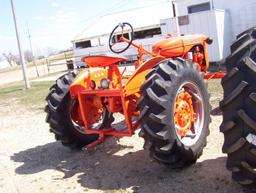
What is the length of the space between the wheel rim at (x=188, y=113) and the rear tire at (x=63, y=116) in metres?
1.67

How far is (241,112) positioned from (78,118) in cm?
353

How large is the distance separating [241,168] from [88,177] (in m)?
2.43

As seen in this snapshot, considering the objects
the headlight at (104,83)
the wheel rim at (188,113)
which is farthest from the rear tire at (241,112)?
the headlight at (104,83)

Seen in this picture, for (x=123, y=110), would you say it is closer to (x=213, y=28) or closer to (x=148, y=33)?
(x=213, y=28)

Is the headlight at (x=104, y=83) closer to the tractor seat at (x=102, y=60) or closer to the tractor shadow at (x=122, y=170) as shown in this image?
the tractor seat at (x=102, y=60)

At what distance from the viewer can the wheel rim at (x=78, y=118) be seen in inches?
245

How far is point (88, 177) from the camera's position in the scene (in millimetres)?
5297

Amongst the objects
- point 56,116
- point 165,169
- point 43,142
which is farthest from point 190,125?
point 43,142

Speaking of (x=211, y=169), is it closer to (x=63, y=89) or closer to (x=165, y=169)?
(x=165, y=169)

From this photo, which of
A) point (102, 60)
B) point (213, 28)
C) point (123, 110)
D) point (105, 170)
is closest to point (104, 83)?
point (102, 60)

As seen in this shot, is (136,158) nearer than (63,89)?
Yes

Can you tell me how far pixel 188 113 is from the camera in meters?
5.16

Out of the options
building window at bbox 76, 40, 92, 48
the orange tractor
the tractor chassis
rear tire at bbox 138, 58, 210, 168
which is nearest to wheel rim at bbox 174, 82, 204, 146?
the orange tractor

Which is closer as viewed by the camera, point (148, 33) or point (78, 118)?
point (78, 118)
